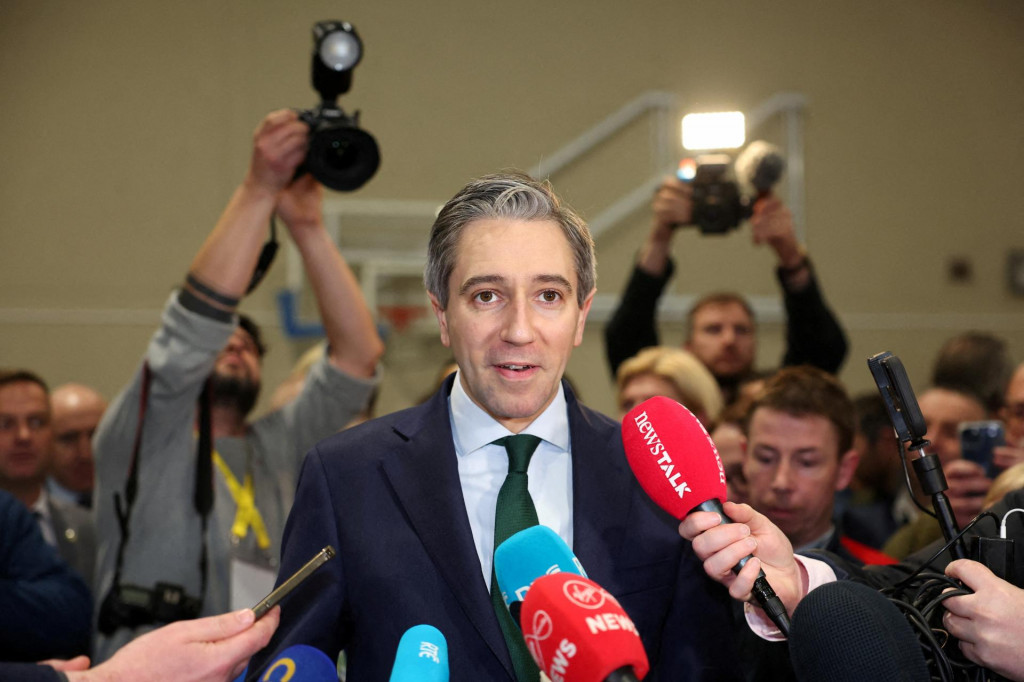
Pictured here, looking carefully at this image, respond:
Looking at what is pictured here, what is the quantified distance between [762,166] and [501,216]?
2089 millimetres

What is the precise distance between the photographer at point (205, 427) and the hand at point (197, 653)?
1.02 m

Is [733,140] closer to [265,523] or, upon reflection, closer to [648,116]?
[265,523]

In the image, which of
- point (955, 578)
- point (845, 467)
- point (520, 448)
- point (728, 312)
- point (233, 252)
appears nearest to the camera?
point (955, 578)

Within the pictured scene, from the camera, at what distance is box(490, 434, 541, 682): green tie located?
1.51 m

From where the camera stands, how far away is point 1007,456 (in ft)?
8.71

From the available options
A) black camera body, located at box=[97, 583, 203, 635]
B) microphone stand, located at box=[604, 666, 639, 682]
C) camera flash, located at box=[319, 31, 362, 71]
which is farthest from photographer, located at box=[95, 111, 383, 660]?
microphone stand, located at box=[604, 666, 639, 682]

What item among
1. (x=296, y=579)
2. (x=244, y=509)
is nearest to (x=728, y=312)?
(x=244, y=509)

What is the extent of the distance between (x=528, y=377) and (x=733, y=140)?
235cm

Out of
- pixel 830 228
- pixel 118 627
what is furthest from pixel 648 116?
pixel 118 627

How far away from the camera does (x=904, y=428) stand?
1490 millimetres

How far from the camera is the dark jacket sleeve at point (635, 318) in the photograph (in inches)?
150

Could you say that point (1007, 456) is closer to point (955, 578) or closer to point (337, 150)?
point (955, 578)

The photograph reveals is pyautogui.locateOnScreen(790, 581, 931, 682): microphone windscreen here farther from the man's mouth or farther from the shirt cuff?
the man's mouth

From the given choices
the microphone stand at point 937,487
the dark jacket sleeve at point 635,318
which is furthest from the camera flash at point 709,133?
the microphone stand at point 937,487
